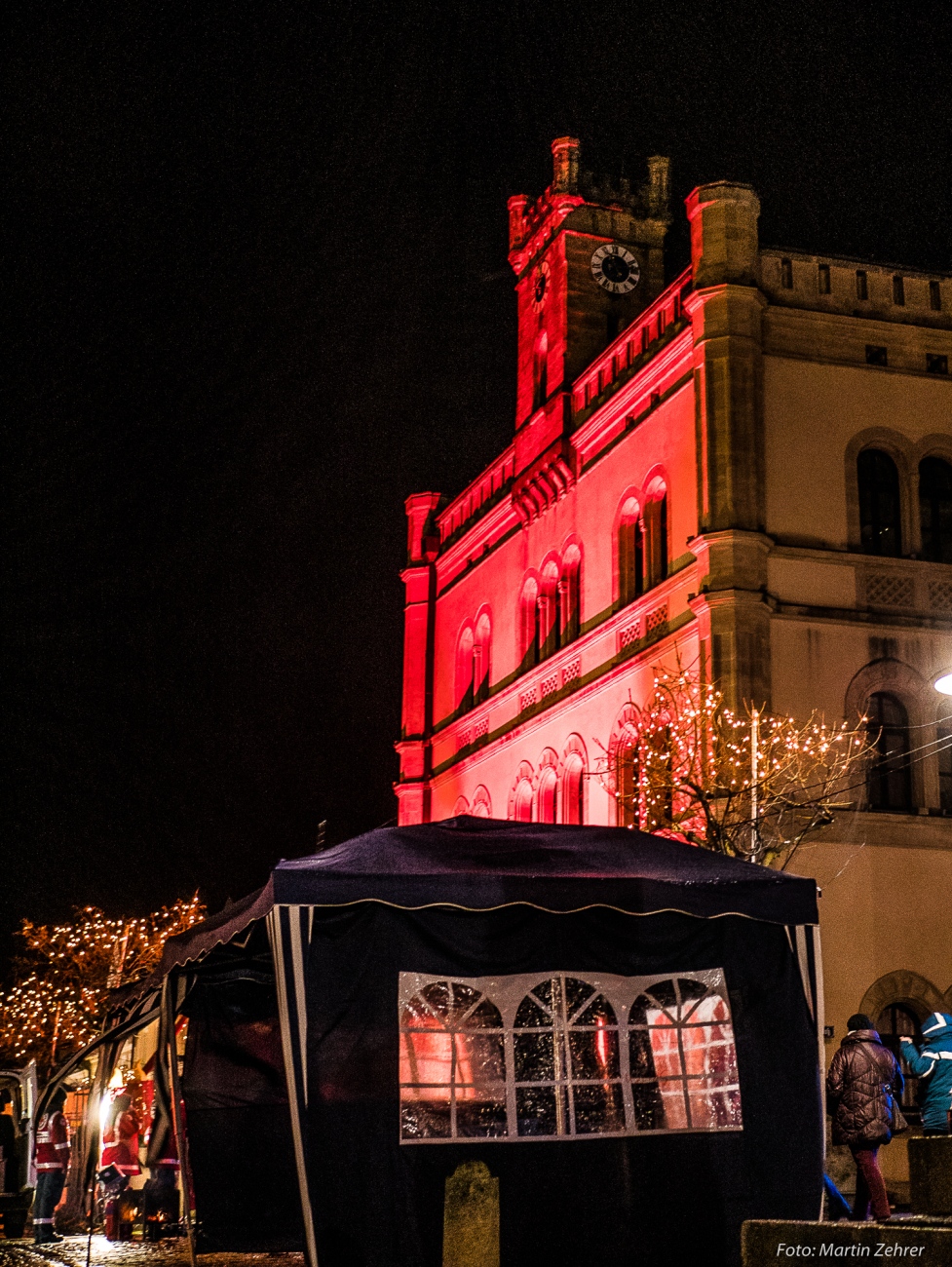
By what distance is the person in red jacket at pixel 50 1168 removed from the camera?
57.3 feet

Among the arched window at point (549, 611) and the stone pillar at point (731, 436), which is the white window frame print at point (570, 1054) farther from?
the arched window at point (549, 611)

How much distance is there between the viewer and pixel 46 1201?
1764cm

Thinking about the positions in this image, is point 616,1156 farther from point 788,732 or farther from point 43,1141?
point 788,732

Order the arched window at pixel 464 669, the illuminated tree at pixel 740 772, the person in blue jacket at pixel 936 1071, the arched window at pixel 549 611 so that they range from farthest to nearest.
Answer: the arched window at pixel 464 669
the arched window at pixel 549 611
the illuminated tree at pixel 740 772
the person in blue jacket at pixel 936 1071

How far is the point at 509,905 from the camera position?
35.3 ft

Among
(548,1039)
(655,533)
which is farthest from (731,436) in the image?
(548,1039)

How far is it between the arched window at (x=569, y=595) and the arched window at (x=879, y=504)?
7.09m

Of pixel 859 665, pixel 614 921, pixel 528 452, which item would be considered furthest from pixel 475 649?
pixel 614 921

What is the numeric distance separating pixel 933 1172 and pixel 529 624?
23.9m

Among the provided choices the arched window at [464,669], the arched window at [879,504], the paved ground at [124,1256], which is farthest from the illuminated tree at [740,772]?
the arched window at [464,669]

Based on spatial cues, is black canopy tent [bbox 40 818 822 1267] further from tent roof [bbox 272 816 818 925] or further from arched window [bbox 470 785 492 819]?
arched window [bbox 470 785 492 819]

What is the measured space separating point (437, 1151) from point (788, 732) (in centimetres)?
1407

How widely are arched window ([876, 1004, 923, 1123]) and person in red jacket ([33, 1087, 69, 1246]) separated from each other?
12261mm

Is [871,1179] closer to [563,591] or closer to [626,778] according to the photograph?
[626,778]
